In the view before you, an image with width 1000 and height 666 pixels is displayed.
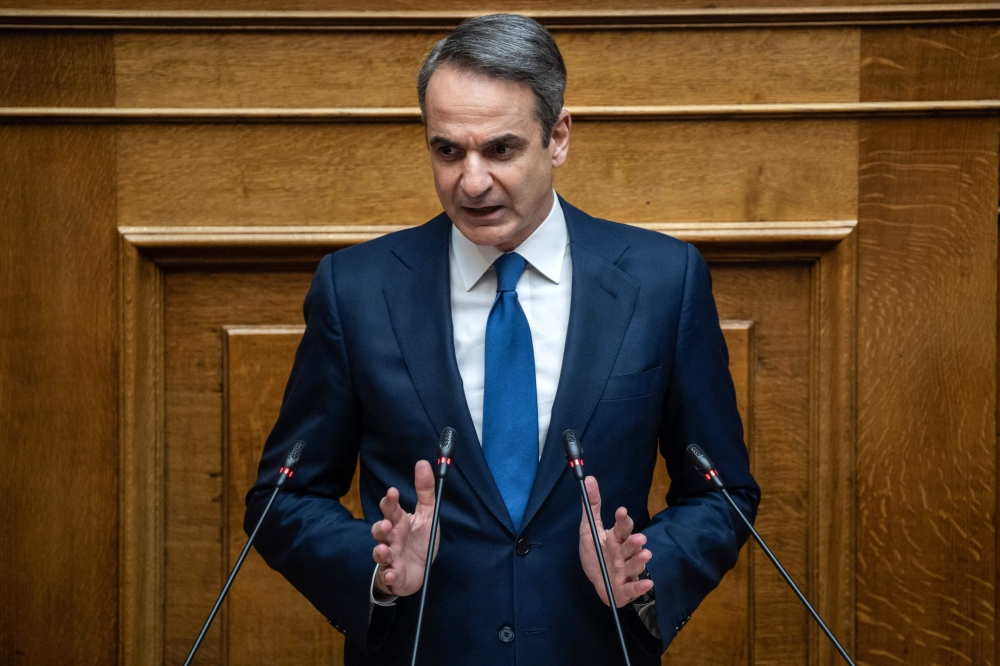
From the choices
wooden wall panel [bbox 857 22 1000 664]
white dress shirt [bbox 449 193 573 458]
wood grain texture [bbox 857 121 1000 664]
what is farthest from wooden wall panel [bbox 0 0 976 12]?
white dress shirt [bbox 449 193 573 458]

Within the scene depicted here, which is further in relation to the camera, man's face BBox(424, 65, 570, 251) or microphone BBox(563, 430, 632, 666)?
man's face BBox(424, 65, 570, 251)

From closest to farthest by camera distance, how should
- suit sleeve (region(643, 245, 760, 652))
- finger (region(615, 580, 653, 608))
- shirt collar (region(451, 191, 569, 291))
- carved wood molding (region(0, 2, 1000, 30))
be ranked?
1. finger (region(615, 580, 653, 608))
2. suit sleeve (region(643, 245, 760, 652))
3. shirt collar (region(451, 191, 569, 291))
4. carved wood molding (region(0, 2, 1000, 30))

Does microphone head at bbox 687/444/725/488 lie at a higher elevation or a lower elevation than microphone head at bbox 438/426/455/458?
lower

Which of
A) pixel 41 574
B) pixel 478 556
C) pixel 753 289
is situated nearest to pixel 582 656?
pixel 478 556

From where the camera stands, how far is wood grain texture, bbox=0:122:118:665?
77.1 inches

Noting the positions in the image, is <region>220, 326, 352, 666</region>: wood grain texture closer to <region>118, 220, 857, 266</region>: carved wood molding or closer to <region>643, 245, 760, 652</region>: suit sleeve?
<region>118, 220, 857, 266</region>: carved wood molding

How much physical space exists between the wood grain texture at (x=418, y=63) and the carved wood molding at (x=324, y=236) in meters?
0.24

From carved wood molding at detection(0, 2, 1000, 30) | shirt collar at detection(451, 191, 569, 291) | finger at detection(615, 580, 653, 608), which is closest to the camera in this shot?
finger at detection(615, 580, 653, 608)

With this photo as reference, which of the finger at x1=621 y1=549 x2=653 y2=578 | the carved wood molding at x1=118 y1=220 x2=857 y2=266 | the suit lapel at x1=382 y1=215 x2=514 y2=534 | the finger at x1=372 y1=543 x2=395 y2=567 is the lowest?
the finger at x1=621 y1=549 x2=653 y2=578

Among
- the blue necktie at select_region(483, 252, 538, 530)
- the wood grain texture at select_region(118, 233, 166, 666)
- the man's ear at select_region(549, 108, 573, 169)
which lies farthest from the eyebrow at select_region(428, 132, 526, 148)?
the wood grain texture at select_region(118, 233, 166, 666)

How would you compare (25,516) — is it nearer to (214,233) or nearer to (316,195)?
(214,233)

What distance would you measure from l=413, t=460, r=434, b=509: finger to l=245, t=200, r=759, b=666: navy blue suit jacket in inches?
5.1

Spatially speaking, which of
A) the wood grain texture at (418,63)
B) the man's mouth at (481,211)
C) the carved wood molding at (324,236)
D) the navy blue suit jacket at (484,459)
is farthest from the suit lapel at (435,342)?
the wood grain texture at (418,63)

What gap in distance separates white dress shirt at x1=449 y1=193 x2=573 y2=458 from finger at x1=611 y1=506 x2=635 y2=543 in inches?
9.4
